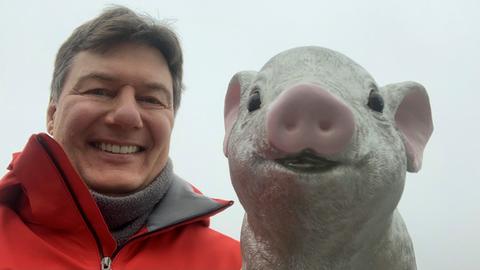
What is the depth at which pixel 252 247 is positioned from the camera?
0.92 metres

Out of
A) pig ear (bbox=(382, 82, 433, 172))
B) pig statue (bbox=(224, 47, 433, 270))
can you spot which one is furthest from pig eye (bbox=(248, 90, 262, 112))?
pig ear (bbox=(382, 82, 433, 172))

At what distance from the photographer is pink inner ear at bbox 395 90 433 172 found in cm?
95

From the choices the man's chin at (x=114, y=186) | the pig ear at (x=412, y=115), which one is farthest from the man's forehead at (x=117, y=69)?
the pig ear at (x=412, y=115)

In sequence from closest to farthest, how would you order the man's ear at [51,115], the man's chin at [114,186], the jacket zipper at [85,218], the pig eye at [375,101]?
1. the pig eye at [375,101]
2. the jacket zipper at [85,218]
3. the man's chin at [114,186]
4. the man's ear at [51,115]

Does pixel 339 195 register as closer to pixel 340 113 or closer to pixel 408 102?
pixel 340 113

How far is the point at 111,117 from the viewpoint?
4.80ft

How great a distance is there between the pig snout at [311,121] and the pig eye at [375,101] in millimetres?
175

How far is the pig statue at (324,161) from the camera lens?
0.69m

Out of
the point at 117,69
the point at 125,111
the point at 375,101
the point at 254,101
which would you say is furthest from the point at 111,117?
the point at 375,101

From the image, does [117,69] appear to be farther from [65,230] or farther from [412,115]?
[412,115]

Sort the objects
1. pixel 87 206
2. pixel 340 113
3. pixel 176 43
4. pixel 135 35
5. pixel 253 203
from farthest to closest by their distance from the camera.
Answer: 1. pixel 176 43
2. pixel 135 35
3. pixel 87 206
4. pixel 253 203
5. pixel 340 113

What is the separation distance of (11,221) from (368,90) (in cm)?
128

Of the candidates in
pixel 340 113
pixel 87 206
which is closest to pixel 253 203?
pixel 340 113

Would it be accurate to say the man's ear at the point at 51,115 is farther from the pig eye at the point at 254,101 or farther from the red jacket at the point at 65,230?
the pig eye at the point at 254,101
